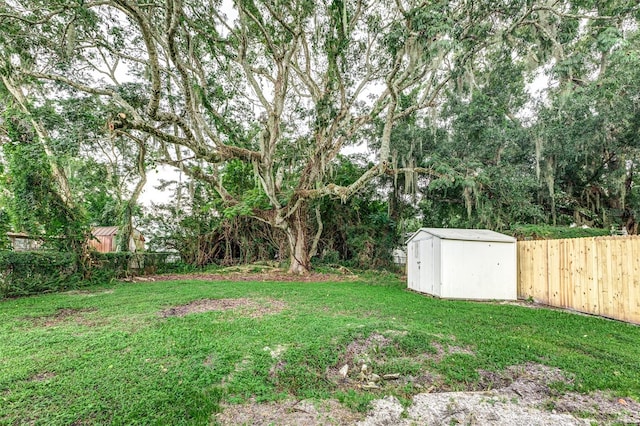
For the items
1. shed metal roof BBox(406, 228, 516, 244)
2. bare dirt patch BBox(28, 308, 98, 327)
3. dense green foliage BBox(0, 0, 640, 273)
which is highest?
dense green foliage BBox(0, 0, 640, 273)

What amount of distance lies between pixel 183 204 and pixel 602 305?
40.5 feet

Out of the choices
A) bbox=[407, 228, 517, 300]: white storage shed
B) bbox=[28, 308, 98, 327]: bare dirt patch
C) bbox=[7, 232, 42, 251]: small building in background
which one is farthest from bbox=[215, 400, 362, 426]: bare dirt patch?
bbox=[7, 232, 42, 251]: small building in background

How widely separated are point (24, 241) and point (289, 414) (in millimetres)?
8907

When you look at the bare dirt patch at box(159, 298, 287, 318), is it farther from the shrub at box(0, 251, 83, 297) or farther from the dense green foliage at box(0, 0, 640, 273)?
the shrub at box(0, 251, 83, 297)

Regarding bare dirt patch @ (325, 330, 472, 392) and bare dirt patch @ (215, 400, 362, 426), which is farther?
bare dirt patch @ (325, 330, 472, 392)

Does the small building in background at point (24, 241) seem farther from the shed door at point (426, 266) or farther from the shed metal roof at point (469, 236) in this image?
the shed metal roof at point (469, 236)

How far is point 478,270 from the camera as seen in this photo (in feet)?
20.0

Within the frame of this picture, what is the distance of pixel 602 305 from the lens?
458 centimetres

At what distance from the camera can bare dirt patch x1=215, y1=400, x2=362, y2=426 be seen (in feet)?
6.02

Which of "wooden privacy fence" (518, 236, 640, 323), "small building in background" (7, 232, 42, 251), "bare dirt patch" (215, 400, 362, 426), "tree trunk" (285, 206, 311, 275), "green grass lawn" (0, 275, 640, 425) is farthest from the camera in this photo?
"tree trunk" (285, 206, 311, 275)

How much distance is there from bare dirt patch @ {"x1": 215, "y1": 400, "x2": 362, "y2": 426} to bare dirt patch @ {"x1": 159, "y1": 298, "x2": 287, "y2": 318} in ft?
7.49

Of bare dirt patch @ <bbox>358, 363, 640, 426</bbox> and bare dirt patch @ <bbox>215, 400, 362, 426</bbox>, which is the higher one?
bare dirt patch @ <bbox>215, 400, 362, 426</bbox>

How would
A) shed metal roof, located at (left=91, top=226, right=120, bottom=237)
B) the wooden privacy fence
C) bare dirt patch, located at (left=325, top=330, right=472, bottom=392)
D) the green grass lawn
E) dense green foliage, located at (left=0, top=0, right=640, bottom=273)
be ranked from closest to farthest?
the green grass lawn, bare dirt patch, located at (left=325, top=330, right=472, bottom=392), the wooden privacy fence, dense green foliage, located at (left=0, top=0, right=640, bottom=273), shed metal roof, located at (left=91, top=226, right=120, bottom=237)

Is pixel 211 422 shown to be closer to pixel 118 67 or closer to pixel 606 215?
pixel 118 67
